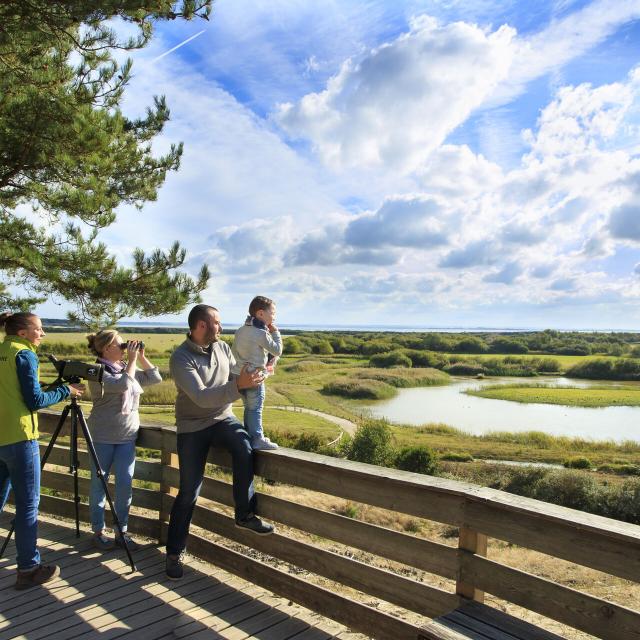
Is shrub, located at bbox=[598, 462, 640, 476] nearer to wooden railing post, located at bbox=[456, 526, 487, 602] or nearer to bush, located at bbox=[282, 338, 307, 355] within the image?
wooden railing post, located at bbox=[456, 526, 487, 602]

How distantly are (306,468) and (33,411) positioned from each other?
190 cm

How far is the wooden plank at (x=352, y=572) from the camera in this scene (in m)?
2.98

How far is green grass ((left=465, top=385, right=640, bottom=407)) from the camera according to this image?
239 feet

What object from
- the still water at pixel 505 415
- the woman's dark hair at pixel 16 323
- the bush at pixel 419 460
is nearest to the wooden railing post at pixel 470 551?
the woman's dark hair at pixel 16 323

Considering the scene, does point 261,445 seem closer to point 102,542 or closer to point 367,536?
point 367,536

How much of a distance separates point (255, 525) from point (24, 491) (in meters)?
1.58

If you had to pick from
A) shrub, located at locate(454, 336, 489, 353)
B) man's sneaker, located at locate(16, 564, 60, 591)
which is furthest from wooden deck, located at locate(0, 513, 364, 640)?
shrub, located at locate(454, 336, 489, 353)

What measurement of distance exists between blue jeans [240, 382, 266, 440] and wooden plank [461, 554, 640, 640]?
1.63 metres

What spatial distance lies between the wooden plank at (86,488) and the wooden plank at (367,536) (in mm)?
979

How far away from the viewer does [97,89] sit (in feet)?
30.1

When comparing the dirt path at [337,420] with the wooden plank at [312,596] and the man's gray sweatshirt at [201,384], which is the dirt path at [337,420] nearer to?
the wooden plank at [312,596]

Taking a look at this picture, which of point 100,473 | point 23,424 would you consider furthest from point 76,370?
point 100,473

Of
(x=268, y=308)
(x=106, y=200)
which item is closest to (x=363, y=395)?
(x=106, y=200)

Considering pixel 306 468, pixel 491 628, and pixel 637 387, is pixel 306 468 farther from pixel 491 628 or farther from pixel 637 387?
pixel 637 387
